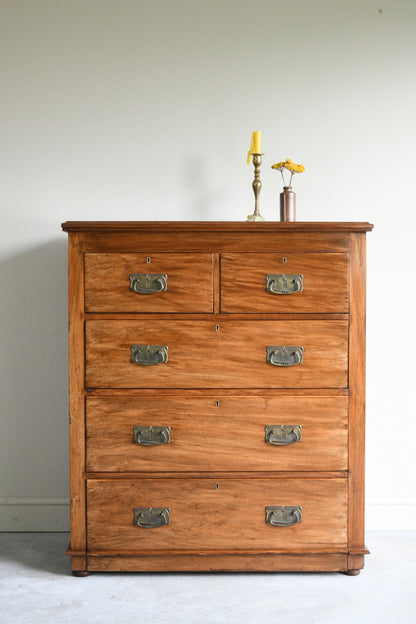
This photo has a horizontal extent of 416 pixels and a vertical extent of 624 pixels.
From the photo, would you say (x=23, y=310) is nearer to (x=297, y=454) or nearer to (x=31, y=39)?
(x=31, y=39)

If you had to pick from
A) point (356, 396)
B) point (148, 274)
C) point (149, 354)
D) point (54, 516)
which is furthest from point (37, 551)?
point (356, 396)

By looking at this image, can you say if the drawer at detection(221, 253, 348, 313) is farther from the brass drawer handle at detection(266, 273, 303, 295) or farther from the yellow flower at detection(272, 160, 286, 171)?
the yellow flower at detection(272, 160, 286, 171)

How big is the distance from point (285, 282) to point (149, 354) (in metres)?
0.56

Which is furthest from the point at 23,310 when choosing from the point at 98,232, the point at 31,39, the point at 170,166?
the point at 31,39

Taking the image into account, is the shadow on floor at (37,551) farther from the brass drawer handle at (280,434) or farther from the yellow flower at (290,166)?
the yellow flower at (290,166)

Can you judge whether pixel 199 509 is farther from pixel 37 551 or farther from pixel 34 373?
pixel 34 373

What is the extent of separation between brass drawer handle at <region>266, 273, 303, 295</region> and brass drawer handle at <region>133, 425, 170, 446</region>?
645 millimetres

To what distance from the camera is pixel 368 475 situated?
105 inches

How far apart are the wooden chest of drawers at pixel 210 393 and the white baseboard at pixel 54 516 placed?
0.56 meters

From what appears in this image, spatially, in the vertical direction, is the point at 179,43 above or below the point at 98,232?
above

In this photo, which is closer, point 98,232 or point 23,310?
point 98,232

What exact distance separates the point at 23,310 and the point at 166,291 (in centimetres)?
90

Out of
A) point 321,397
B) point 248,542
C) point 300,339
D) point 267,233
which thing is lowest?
point 248,542

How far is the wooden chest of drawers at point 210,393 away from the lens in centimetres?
211
